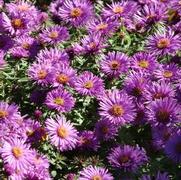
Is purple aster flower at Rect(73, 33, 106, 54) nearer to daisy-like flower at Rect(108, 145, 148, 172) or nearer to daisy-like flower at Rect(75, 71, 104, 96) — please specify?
daisy-like flower at Rect(75, 71, 104, 96)

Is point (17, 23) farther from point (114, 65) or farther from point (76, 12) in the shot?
point (114, 65)

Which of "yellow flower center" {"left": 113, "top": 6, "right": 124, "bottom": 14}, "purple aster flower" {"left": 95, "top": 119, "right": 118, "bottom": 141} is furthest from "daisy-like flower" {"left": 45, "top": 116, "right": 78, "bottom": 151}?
"yellow flower center" {"left": 113, "top": 6, "right": 124, "bottom": 14}

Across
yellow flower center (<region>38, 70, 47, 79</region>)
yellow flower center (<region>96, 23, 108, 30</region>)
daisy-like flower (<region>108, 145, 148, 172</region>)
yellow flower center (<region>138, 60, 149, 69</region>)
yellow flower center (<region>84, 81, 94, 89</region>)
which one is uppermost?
yellow flower center (<region>96, 23, 108, 30</region>)

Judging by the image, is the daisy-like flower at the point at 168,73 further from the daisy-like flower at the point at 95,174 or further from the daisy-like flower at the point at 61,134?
the daisy-like flower at the point at 95,174

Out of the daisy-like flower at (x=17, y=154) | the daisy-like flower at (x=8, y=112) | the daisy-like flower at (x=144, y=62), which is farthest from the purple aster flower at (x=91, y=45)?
the daisy-like flower at (x=17, y=154)

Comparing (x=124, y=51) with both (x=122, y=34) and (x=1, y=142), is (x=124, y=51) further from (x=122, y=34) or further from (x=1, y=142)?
(x=1, y=142)

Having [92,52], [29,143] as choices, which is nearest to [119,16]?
[92,52]

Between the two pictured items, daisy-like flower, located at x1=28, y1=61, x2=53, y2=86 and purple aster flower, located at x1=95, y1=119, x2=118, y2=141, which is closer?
purple aster flower, located at x1=95, y1=119, x2=118, y2=141
